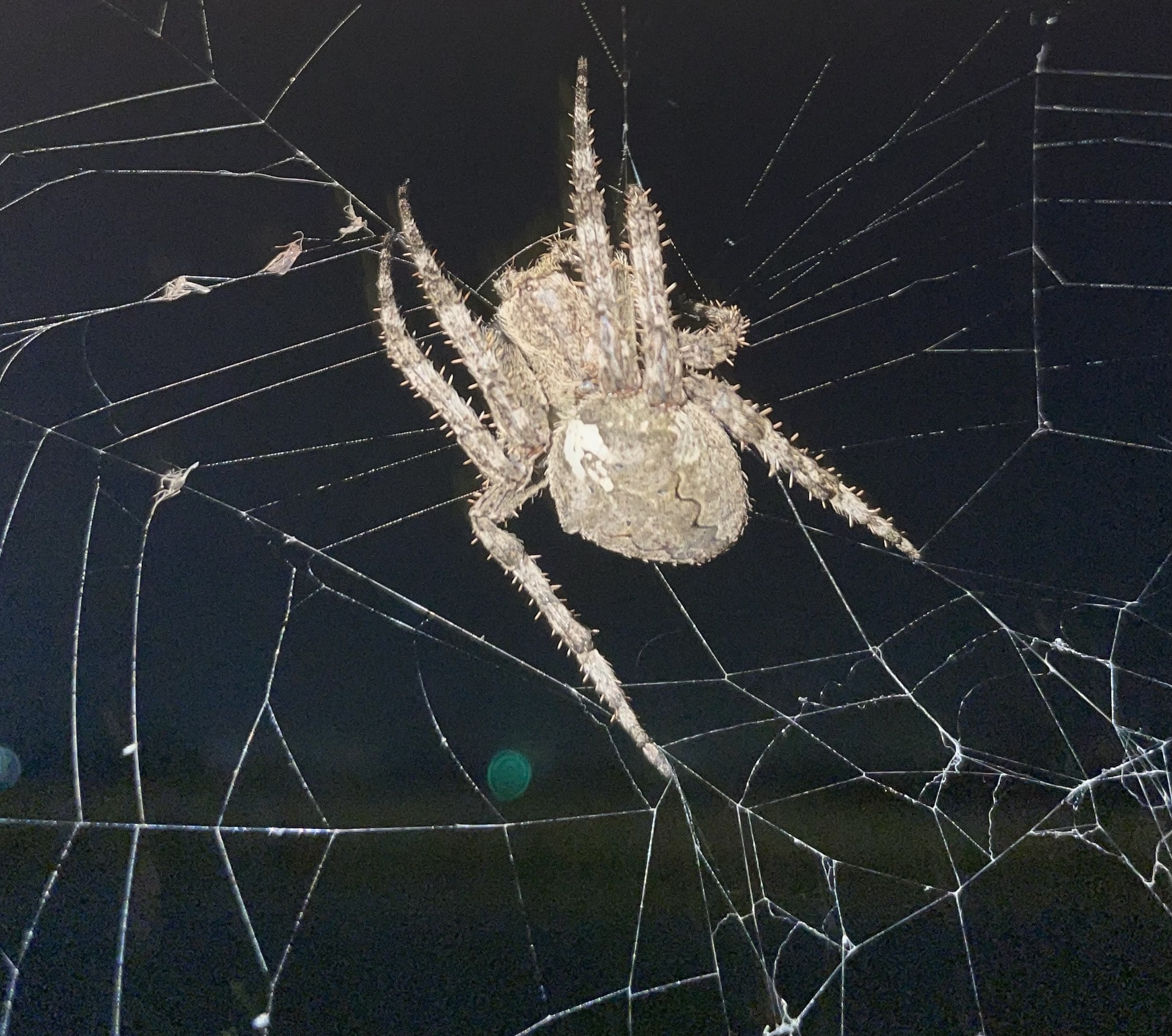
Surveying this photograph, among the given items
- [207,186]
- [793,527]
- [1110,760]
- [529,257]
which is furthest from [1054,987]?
[207,186]

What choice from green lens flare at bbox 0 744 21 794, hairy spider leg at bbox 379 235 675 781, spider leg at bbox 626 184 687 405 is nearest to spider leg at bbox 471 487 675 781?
hairy spider leg at bbox 379 235 675 781

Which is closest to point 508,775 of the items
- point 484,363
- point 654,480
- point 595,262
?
point 654,480

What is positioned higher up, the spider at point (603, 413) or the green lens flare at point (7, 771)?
the spider at point (603, 413)

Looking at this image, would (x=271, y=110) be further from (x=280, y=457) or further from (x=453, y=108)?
(x=280, y=457)

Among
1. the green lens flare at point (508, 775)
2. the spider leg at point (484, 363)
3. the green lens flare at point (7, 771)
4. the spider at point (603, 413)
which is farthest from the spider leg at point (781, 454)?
the green lens flare at point (7, 771)

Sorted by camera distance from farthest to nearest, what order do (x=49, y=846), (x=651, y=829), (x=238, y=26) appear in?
1. (x=651, y=829)
2. (x=49, y=846)
3. (x=238, y=26)

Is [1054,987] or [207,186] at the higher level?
[207,186]

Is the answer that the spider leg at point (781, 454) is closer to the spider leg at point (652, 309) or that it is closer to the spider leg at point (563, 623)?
the spider leg at point (652, 309)

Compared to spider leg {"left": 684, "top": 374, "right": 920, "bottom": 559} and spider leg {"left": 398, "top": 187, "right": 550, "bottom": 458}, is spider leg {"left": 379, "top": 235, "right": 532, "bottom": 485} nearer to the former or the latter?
spider leg {"left": 398, "top": 187, "right": 550, "bottom": 458}

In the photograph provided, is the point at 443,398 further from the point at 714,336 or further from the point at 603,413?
the point at 714,336
